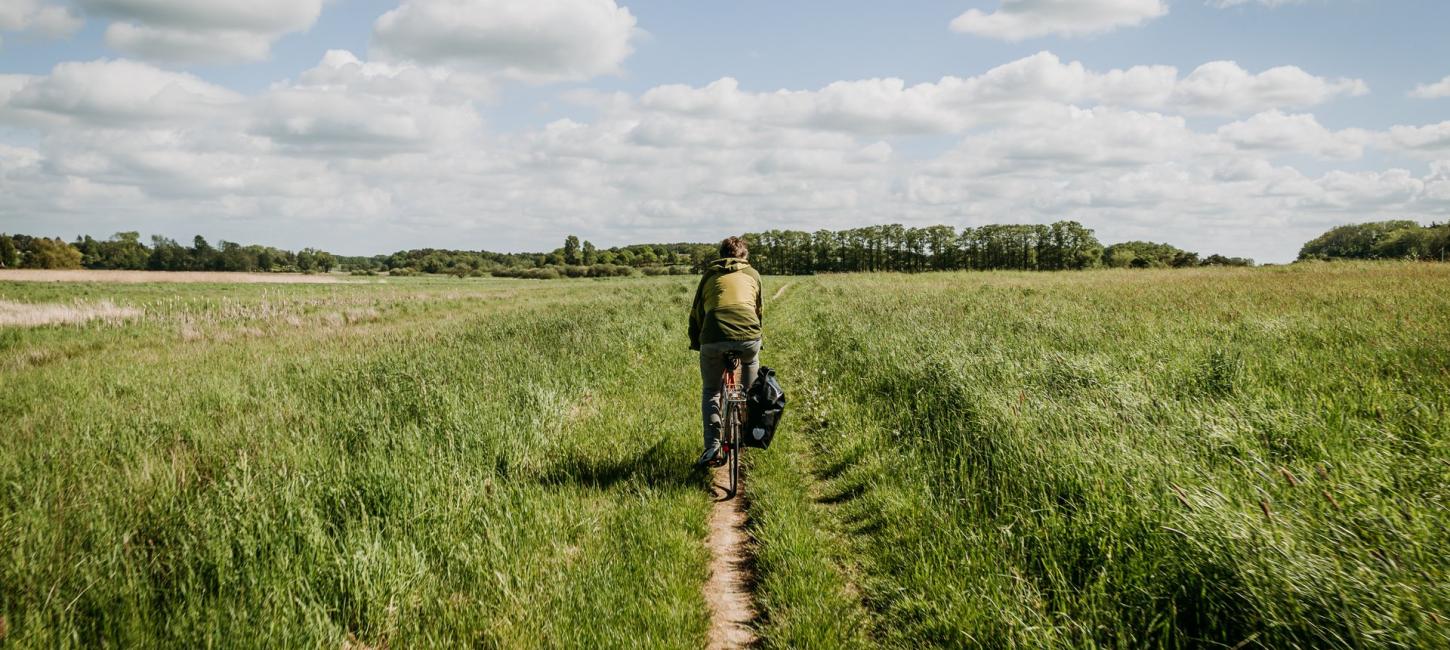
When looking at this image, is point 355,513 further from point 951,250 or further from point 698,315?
point 951,250

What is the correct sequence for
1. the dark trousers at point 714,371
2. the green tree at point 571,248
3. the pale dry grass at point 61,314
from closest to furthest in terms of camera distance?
the dark trousers at point 714,371
the pale dry grass at point 61,314
the green tree at point 571,248

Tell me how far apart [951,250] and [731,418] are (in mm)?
126087

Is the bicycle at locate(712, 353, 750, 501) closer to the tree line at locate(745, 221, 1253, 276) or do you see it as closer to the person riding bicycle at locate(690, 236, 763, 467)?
the person riding bicycle at locate(690, 236, 763, 467)

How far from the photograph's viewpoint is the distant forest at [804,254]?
293 ft

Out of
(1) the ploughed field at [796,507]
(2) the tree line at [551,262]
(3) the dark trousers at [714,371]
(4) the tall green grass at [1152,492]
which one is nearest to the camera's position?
(4) the tall green grass at [1152,492]

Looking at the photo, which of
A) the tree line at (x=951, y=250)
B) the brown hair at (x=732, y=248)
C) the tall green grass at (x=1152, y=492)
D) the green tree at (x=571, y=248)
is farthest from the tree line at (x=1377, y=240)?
the green tree at (x=571, y=248)

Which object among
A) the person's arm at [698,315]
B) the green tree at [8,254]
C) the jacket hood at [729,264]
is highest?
the green tree at [8,254]

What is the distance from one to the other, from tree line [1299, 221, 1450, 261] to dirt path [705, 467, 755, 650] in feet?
250

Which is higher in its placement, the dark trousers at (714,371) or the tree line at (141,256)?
the tree line at (141,256)

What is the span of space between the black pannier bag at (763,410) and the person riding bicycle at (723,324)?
37 cm

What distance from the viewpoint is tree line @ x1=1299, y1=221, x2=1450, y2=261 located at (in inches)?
2280

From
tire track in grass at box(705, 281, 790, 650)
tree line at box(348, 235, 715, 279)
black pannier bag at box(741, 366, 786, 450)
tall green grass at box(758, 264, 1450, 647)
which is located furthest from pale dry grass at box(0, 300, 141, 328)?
tree line at box(348, 235, 715, 279)

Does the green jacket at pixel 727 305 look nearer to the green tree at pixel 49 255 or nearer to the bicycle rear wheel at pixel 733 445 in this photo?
the bicycle rear wheel at pixel 733 445

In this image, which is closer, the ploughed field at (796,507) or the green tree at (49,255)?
the ploughed field at (796,507)
